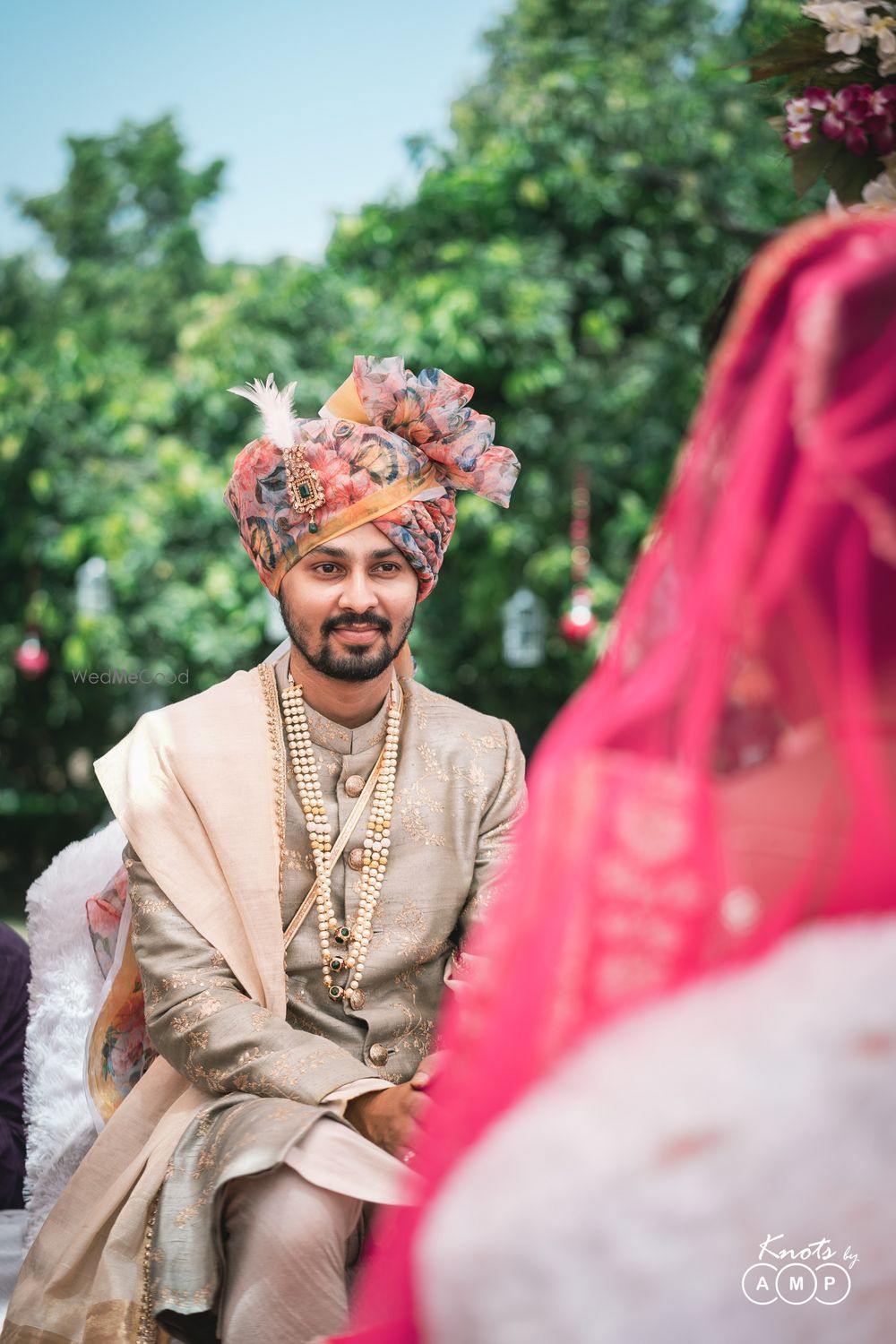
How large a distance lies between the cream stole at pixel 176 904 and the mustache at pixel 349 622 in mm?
216

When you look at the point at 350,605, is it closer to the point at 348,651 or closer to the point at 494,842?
the point at 348,651

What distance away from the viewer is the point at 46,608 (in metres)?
8.91

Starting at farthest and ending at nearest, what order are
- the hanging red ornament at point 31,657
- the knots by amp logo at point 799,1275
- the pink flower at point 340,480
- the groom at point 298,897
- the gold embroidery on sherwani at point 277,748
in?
the hanging red ornament at point 31,657 < the pink flower at point 340,480 < the gold embroidery on sherwani at point 277,748 < the groom at point 298,897 < the knots by amp logo at point 799,1275

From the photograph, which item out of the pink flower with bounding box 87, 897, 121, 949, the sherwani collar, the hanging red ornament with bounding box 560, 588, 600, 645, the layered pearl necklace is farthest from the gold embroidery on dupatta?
the hanging red ornament with bounding box 560, 588, 600, 645

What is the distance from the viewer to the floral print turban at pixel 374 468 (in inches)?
111

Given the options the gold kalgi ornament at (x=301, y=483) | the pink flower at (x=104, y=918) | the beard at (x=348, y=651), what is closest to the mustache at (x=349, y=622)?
the beard at (x=348, y=651)

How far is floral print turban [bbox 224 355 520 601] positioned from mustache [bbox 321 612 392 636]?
6.9 inches

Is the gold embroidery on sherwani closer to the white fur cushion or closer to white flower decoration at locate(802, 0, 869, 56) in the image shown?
the white fur cushion

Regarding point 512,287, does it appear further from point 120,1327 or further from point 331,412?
point 120,1327

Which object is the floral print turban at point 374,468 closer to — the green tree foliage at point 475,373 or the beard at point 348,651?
the beard at point 348,651

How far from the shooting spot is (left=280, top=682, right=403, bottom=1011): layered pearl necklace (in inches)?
104

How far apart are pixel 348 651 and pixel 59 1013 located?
39.1 inches

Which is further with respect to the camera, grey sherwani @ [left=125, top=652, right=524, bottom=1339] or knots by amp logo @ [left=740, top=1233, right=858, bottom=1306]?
grey sherwani @ [left=125, top=652, right=524, bottom=1339]

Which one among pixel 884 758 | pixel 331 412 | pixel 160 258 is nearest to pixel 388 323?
pixel 331 412
